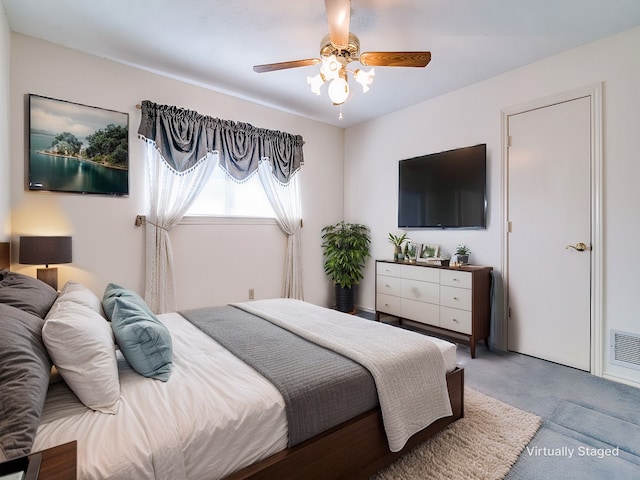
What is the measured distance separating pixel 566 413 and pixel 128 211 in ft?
12.6

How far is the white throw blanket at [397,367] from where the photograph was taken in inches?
60.7

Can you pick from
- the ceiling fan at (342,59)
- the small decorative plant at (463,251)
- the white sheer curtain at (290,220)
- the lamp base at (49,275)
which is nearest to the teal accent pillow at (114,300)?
the lamp base at (49,275)

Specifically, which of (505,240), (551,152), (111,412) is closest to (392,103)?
(551,152)

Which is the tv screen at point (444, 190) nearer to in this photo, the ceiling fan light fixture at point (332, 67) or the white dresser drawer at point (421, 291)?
the white dresser drawer at point (421, 291)

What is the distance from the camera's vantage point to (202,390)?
4.32 feet

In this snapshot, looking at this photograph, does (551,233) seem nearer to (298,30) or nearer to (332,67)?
(332,67)

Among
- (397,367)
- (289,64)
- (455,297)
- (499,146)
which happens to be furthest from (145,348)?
(499,146)

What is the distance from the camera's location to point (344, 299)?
180 inches

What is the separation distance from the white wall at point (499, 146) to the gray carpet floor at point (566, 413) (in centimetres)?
40

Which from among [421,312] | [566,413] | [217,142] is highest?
[217,142]

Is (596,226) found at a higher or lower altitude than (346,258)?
higher

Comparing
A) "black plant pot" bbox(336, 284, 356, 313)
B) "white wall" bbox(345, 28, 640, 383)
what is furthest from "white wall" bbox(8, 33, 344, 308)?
"white wall" bbox(345, 28, 640, 383)

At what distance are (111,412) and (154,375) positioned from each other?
259mm

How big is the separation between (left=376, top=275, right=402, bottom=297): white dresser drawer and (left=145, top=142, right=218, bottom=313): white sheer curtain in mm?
2341
